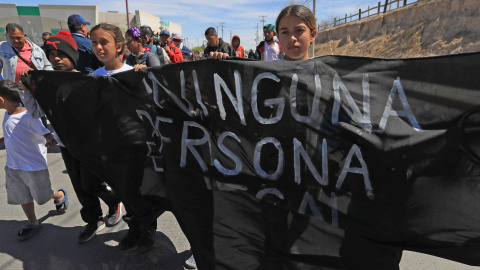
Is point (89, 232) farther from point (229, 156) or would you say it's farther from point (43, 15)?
point (43, 15)

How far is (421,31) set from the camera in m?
21.0

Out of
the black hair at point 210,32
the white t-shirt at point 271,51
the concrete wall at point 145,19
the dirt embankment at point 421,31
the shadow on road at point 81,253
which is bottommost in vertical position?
the shadow on road at point 81,253

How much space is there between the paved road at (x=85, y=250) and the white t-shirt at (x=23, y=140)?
0.65m

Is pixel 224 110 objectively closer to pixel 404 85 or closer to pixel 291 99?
pixel 291 99

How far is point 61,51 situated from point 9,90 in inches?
23.4

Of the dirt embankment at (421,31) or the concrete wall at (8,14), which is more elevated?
the concrete wall at (8,14)

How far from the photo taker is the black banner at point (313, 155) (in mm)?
1571

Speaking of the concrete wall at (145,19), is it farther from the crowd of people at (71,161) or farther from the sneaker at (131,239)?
the sneaker at (131,239)

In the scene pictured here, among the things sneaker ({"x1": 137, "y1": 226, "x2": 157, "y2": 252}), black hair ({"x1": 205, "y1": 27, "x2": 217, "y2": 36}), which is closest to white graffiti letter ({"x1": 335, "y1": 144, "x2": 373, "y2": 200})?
sneaker ({"x1": 137, "y1": 226, "x2": 157, "y2": 252})

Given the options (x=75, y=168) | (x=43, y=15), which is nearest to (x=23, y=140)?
(x=75, y=168)

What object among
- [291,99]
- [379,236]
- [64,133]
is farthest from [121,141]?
[379,236]

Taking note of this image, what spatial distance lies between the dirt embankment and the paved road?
17596 millimetres

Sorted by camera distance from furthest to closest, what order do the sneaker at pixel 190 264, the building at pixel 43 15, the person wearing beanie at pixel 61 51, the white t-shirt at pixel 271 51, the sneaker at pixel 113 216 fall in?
the building at pixel 43 15 < the white t-shirt at pixel 271 51 < the sneaker at pixel 113 216 < the person wearing beanie at pixel 61 51 < the sneaker at pixel 190 264

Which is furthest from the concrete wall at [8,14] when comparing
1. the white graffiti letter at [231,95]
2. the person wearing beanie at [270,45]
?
the white graffiti letter at [231,95]
